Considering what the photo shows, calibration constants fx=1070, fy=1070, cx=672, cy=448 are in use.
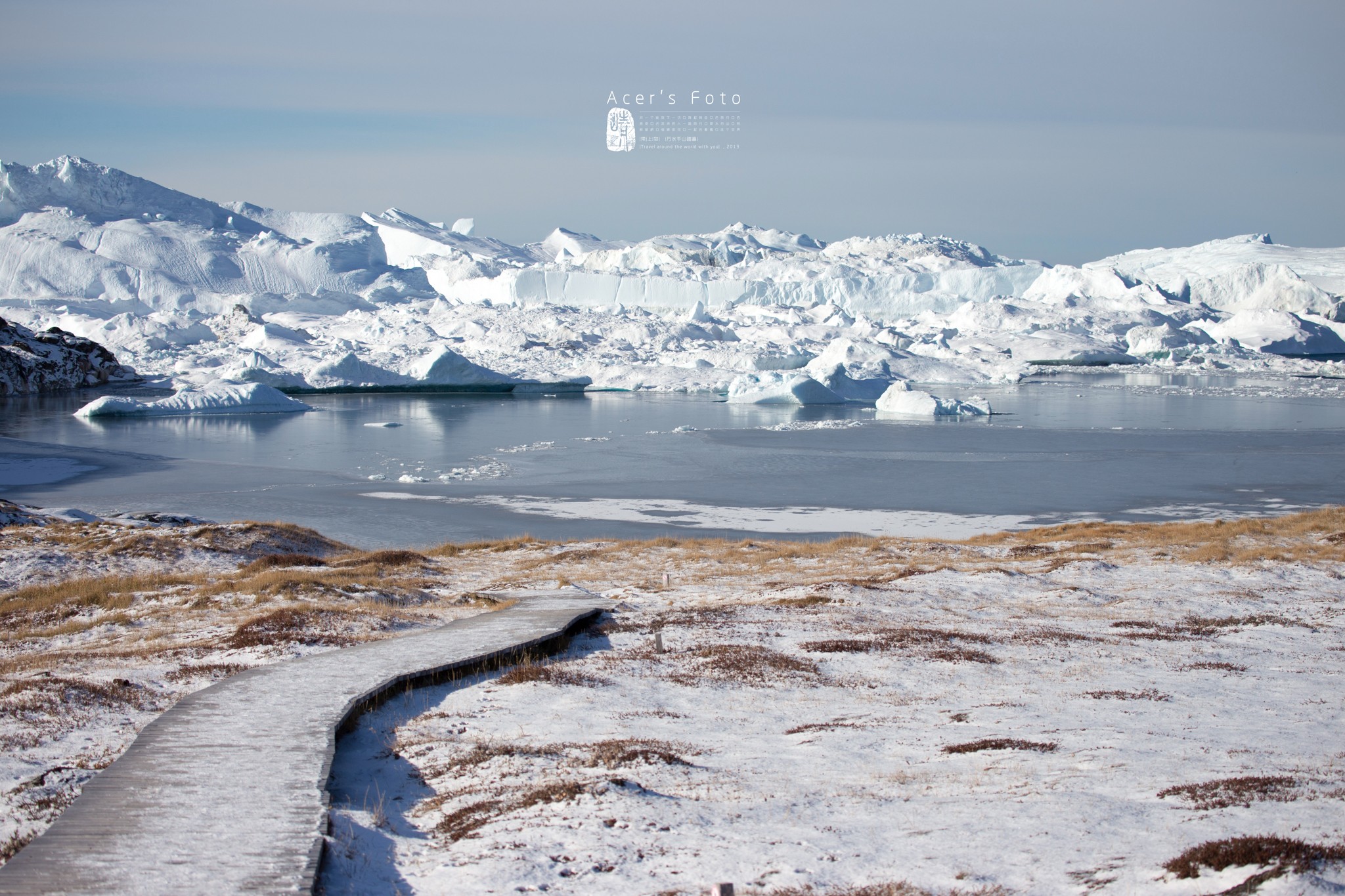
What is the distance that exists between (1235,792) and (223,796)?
3.42 metres

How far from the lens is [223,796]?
3.71m

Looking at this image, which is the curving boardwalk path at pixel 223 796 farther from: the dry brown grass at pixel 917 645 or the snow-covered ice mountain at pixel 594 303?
the snow-covered ice mountain at pixel 594 303

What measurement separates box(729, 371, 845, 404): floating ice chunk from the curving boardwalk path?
1223 inches

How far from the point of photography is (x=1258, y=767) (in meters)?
3.96

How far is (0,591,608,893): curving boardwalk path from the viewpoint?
10.1ft

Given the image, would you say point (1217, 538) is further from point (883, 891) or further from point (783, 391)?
point (783, 391)

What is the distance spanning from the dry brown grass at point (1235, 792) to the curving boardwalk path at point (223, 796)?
2.79 meters

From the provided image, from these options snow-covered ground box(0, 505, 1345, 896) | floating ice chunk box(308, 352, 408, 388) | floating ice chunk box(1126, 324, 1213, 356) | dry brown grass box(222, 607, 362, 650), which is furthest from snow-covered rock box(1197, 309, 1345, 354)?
dry brown grass box(222, 607, 362, 650)

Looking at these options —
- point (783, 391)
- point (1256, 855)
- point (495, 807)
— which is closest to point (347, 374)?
point (783, 391)

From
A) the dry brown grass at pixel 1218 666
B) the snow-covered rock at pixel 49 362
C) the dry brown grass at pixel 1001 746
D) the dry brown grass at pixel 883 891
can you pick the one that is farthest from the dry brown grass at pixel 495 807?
the snow-covered rock at pixel 49 362

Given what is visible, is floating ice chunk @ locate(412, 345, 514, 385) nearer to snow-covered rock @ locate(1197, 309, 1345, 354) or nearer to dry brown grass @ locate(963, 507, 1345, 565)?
dry brown grass @ locate(963, 507, 1345, 565)

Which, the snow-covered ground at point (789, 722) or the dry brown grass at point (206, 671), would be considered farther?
the dry brown grass at point (206, 671)

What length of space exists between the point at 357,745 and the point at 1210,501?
16.5 meters

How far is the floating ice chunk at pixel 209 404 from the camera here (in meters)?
31.3
